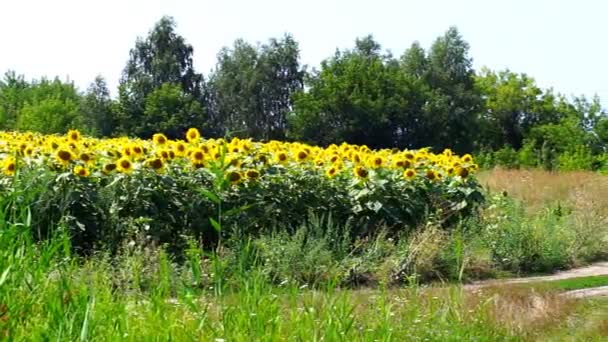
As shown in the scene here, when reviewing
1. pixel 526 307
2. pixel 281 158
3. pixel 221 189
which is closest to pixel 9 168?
pixel 221 189

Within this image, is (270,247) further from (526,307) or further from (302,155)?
(526,307)

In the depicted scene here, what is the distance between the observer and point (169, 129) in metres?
51.0

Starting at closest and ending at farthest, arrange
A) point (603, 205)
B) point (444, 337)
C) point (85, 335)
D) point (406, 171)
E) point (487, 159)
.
Result: 1. point (85, 335)
2. point (444, 337)
3. point (406, 171)
4. point (603, 205)
5. point (487, 159)

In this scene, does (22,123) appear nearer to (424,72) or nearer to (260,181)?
(424,72)

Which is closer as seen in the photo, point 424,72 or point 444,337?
point 444,337

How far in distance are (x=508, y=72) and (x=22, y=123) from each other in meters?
32.1

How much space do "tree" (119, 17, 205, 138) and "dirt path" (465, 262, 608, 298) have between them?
46.5 meters

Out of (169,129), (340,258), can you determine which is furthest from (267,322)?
(169,129)

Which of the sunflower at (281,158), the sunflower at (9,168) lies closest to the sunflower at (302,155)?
the sunflower at (281,158)

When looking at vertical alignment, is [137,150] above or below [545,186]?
above

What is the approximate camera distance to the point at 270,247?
711 centimetres

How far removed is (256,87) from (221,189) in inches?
2061

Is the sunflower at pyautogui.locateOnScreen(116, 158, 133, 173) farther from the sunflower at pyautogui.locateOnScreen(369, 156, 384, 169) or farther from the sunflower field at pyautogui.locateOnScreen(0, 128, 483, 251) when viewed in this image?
the sunflower at pyautogui.locateOnScreen(369, 156, 384, 169)

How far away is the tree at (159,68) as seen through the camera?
5609 centimetres
